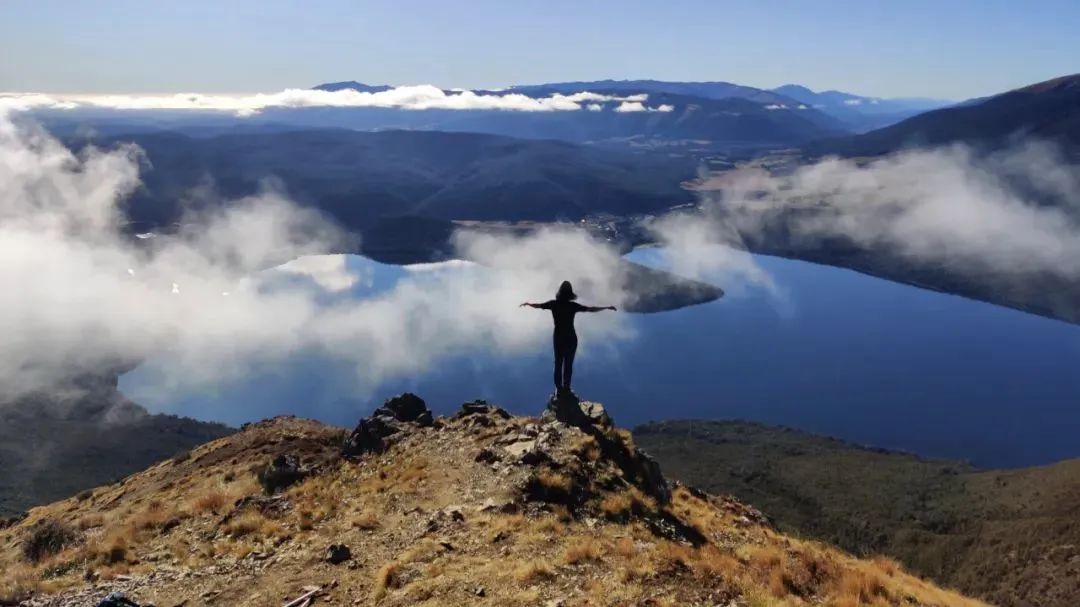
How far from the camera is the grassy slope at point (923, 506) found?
55656mm

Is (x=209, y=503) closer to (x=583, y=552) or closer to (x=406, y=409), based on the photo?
(x=406, y=409)

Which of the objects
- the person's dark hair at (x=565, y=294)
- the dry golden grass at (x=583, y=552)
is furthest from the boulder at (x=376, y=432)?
the dry golden grass at (x=583, y=552)

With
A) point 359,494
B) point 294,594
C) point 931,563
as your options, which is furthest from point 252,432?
point 931,563

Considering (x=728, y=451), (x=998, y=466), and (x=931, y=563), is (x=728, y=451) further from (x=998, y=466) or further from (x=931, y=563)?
(x=998, y=466)

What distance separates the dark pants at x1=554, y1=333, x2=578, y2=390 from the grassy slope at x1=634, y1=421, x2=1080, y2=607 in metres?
33.4

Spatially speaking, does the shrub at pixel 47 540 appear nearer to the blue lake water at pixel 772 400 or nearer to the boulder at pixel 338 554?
the boulder at pixel 338 554

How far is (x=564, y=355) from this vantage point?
2156 cm

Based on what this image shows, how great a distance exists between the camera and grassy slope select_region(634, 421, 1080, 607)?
55.7 metres

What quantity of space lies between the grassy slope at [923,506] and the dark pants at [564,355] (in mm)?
33420

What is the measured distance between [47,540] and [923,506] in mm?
85720

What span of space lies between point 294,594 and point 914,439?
173478mm

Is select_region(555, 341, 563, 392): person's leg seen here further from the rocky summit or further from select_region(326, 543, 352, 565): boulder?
select_region(326, 543, 352, 565): boulder

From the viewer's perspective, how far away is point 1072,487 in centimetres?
7112

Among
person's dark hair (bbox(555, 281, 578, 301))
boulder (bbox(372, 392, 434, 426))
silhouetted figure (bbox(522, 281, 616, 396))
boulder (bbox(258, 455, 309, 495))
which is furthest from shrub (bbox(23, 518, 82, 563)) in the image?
person's dark hair (bbox(555, 281, 578, 301))
